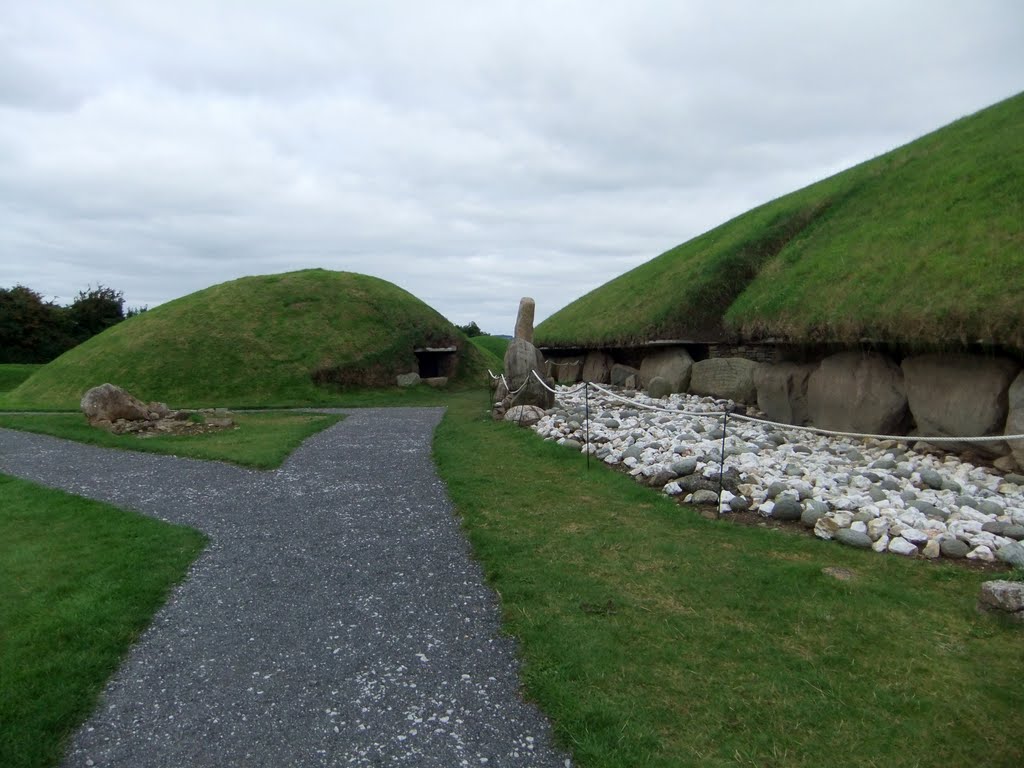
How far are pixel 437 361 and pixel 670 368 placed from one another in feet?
47.9

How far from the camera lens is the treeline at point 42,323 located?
Result: 1586 inches

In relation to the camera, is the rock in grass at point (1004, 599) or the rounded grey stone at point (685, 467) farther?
the rounded grey stone at point (685, 467)

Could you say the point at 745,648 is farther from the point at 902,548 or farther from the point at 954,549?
the point at 954,549

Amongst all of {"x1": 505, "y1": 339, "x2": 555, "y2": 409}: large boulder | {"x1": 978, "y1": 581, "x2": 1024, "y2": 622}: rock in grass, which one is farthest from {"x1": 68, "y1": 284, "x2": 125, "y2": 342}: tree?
{"x1": 978, "y1": 581, "x2": 1024, "y2": 622}: rock in grass

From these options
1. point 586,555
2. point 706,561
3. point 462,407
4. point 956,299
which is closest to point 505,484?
point 586,555

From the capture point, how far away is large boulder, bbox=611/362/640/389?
1791 cm

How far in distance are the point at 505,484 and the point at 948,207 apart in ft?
30.3

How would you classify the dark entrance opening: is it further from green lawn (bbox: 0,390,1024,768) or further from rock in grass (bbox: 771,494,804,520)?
rock in grass (bbox: 771,494,804,520)

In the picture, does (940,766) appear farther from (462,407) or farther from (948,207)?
(462,407)

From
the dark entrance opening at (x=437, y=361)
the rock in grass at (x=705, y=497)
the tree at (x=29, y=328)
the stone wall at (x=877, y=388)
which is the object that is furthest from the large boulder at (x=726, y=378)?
the tree at (x=29, y=328)

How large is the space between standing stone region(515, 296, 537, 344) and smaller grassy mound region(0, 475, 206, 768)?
35.8 ft

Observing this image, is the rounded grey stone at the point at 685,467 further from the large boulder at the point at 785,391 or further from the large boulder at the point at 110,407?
the large boulder at the point at 110,407

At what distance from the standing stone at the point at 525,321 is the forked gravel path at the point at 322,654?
9194 millimetres

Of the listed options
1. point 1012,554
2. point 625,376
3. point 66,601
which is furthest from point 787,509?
point 625,376
